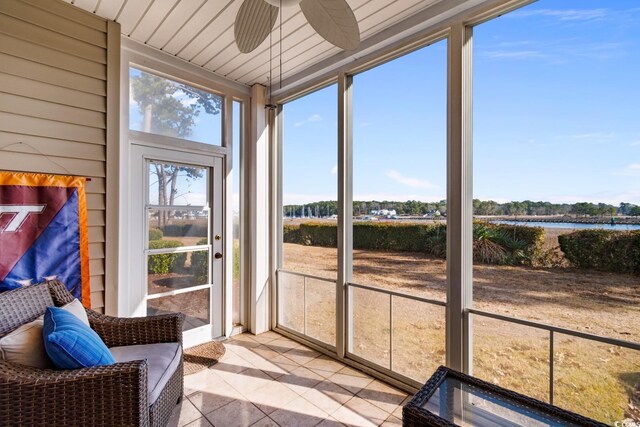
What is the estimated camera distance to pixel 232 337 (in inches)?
128

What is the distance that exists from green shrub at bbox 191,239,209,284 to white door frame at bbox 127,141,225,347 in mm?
66

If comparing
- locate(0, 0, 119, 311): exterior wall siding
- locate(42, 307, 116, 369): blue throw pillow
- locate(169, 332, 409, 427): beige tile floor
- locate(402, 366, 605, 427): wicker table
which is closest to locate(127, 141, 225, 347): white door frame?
locate(0, 0, 119, 311): exterior wall siding

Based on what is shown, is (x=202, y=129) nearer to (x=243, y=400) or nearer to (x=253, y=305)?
(x=253, y=305)

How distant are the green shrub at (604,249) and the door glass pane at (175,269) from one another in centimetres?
299

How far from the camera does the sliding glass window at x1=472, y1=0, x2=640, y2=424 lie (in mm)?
1541

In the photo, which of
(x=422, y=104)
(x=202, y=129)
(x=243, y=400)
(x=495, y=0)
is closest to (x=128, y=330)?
(x=243, y=400)

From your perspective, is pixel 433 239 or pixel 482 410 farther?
pixel 433 239

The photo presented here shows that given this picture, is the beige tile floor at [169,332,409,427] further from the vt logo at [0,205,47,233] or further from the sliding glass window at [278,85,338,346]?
the vt logo at [0,205,47,233]

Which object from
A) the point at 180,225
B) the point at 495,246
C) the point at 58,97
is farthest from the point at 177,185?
the point at 495,246

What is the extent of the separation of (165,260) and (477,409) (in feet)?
8.77

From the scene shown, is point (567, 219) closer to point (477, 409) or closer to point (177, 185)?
point (477, 409)

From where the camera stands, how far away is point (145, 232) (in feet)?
8.84

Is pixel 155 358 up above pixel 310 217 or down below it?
below

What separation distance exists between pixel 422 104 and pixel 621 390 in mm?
2067
